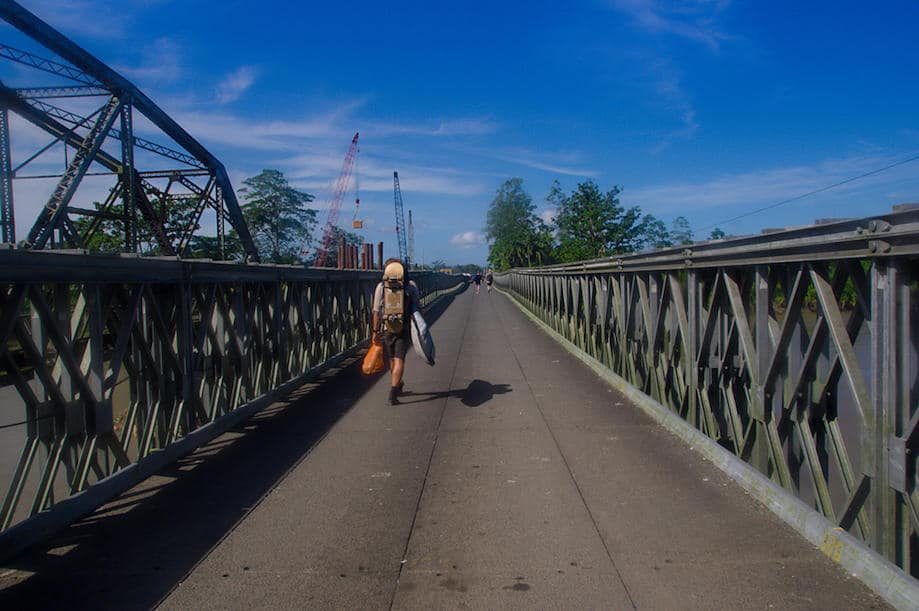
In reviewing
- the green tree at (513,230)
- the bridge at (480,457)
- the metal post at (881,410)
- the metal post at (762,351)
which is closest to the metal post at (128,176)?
the bridge at (480,457)

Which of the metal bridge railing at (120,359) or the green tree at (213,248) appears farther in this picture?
the green tree at (213,248)

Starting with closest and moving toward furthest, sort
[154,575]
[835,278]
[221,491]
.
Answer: [154,575] < [835,278] < [221,491]

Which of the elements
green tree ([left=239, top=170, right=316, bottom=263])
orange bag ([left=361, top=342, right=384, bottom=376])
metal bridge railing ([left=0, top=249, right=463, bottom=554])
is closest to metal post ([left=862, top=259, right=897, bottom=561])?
metal bridge railing ([left=0, top=249, right=463, bottom=554])

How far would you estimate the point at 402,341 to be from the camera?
8.78 metres

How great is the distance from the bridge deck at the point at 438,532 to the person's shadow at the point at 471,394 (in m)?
1.48

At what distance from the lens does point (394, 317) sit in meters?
8.67

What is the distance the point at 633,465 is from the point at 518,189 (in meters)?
104

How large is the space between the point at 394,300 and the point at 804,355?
5.27 metres

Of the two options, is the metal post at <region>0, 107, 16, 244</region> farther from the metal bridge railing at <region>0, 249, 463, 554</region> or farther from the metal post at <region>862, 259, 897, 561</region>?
the metal post at <region>862, 259, 897, 561</region>

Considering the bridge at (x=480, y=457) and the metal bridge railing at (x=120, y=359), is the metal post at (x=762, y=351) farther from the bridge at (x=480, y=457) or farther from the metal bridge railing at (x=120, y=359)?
the metal bridge railing at (x=120, y=359)

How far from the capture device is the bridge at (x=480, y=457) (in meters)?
3.56

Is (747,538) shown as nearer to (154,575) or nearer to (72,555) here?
(154,575)

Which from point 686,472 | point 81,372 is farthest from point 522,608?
point 81,372

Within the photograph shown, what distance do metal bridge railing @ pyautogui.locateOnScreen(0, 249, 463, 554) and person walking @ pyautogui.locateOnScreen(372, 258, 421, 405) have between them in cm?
136
